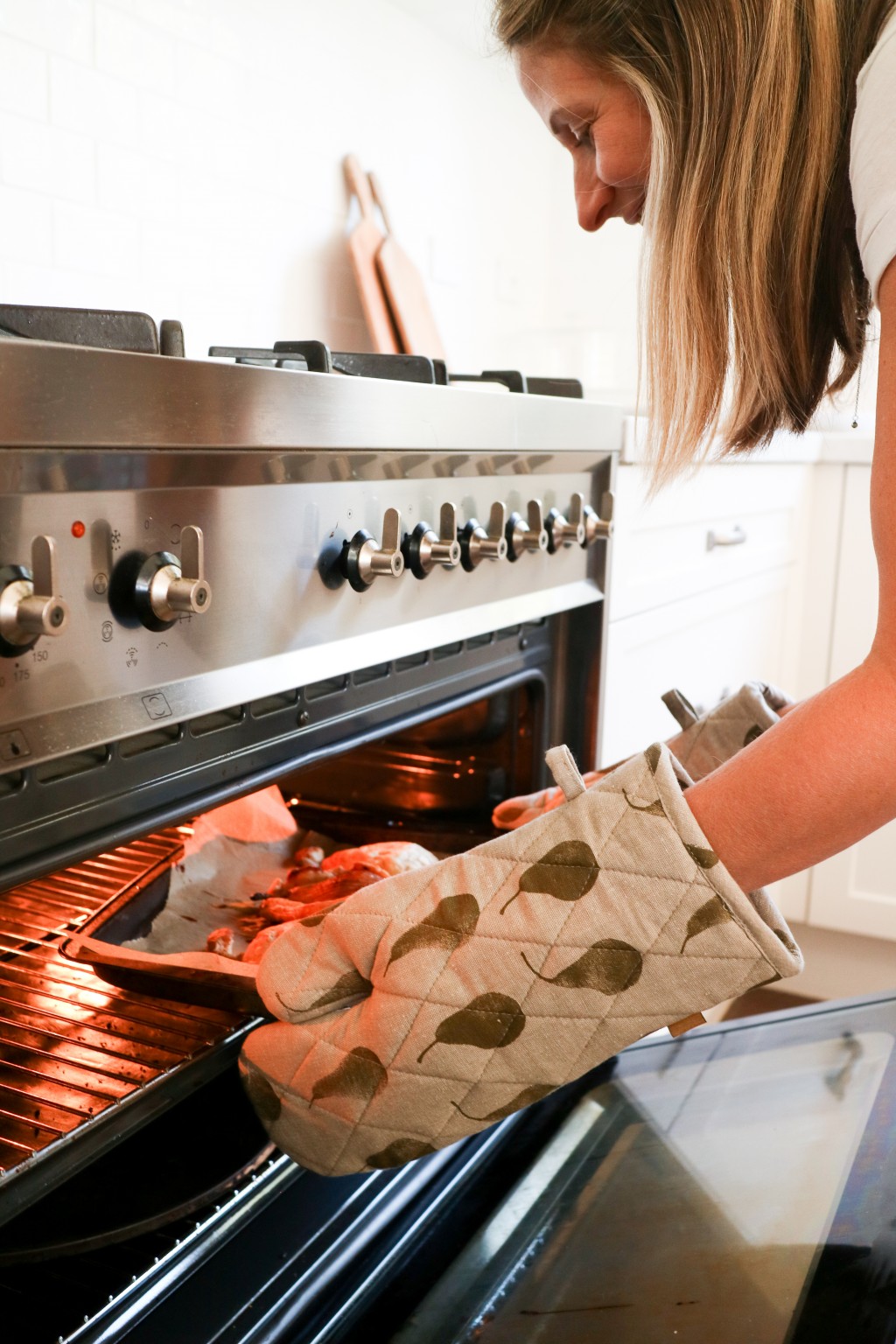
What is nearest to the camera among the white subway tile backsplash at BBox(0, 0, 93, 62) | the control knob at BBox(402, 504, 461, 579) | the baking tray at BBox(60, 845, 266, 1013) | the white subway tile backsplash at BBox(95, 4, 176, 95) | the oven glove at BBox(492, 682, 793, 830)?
the baking tray at BBox(60, 845, 266, 1013)

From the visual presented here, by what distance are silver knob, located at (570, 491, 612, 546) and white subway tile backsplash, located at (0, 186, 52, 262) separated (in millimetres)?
602

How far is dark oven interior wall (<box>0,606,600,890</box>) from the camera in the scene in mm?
538

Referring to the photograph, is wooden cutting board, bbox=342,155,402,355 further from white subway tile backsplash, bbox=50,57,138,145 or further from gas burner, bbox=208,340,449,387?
gas burner, bbox=208,340,449,387

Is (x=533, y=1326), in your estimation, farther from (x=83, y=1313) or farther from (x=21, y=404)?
(x=21, y=404)

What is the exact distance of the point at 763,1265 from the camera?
69 cm

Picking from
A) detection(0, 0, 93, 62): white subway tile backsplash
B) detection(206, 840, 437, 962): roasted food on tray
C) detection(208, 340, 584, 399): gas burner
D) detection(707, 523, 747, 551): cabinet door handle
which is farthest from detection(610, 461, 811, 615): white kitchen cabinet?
detection(0, 0, 93, 62): white subway tile backsplash

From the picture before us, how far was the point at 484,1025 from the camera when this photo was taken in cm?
60

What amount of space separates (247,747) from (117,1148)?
0.96ft

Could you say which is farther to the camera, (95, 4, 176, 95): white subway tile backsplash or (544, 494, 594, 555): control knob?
(95, 4, 176, 95): white subway tile backsplash

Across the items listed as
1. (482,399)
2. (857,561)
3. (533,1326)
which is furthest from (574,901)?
(857,561)

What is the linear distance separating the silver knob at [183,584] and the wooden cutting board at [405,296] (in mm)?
1162

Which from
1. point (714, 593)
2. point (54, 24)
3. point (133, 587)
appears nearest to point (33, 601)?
point (133, 587)

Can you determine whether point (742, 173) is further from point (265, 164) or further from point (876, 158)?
point (265, 164)

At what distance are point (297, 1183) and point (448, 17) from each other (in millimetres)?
1703
